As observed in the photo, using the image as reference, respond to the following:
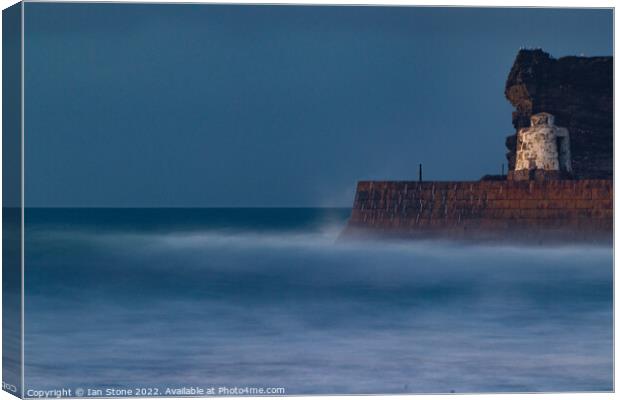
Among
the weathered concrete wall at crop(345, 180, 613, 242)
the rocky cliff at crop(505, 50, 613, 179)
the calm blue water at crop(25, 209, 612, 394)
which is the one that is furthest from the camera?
the weathered concrete wall at crop(345, 180, 613, 242)

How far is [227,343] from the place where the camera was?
17234 millimetres

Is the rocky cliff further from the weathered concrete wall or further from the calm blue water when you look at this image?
the calm blue water

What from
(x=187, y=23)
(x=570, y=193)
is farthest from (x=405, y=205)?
(x=187, y=23)

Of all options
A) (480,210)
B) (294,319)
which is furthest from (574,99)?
(294,319)

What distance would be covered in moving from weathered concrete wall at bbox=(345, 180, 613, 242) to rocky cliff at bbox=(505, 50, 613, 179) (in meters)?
0.43

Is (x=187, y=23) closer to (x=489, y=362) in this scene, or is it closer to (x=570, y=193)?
(x=489, y=362)

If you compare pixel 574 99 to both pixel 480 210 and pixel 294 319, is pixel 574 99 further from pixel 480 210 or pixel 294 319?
pixel 294 319

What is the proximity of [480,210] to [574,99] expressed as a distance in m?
3.39

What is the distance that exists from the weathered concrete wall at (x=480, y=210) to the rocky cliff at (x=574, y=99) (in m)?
0.43

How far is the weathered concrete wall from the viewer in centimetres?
2012

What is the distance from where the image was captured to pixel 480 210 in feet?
72.2

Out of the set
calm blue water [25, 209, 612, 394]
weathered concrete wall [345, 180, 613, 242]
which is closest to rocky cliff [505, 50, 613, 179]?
weathered concrete wall [345, 180, 613, 242]

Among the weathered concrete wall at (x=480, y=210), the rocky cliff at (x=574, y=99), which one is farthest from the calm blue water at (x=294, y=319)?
the rocky cliff at (x=574, y=99)

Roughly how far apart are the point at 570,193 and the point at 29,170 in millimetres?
8475
